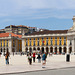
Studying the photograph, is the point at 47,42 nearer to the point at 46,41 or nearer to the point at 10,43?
the point at 46,41

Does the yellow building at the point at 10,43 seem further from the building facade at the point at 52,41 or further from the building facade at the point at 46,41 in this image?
the building facade at the point at 52,41

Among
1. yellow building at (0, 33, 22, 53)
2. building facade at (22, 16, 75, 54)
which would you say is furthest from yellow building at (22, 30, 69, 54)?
yellow building at (0, 33, 22, 53)

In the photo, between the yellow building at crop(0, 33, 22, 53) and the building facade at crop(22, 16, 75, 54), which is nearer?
the building facade at crop(22, 16, 75, 54)

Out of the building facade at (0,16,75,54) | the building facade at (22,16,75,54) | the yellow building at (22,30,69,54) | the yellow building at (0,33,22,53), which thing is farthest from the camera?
the yellow building at (0,33,22,53)

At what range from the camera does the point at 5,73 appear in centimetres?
1764

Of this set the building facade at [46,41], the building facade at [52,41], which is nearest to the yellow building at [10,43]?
the building facade at [46,41]

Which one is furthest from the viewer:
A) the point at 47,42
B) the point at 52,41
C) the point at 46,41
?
the point at 46,41

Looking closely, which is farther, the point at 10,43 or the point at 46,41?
the point at 10,43

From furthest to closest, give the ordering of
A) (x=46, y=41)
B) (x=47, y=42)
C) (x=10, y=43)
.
Result: (x=10, y=43) < (x=46, y=41) < (x=47, y=42)

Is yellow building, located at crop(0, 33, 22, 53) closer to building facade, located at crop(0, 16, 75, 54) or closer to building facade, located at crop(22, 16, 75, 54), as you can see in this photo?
building facade, located at crop(0, 16, 75, 54)

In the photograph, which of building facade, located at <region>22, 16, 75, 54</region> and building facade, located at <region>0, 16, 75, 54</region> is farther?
building facade, located at <region>0, 16, 75, 54</region>

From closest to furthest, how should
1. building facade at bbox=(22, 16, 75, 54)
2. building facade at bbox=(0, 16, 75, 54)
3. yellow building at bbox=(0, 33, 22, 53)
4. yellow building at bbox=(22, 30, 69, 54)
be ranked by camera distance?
building facade at bbox=(22, 16, 75, 54) → building facade at bbox=(0, 16, 75, 54) → yellow building at bbox=(22, 30, 69, 54) → yellow building at bbox=(0, 33, 22, 53)

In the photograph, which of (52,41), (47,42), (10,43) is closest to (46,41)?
(47,42)

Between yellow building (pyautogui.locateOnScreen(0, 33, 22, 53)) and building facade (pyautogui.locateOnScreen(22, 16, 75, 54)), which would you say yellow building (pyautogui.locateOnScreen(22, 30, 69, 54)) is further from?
yellow building (pyautogui.locateOnScreen(0, 33, 22, 53))
